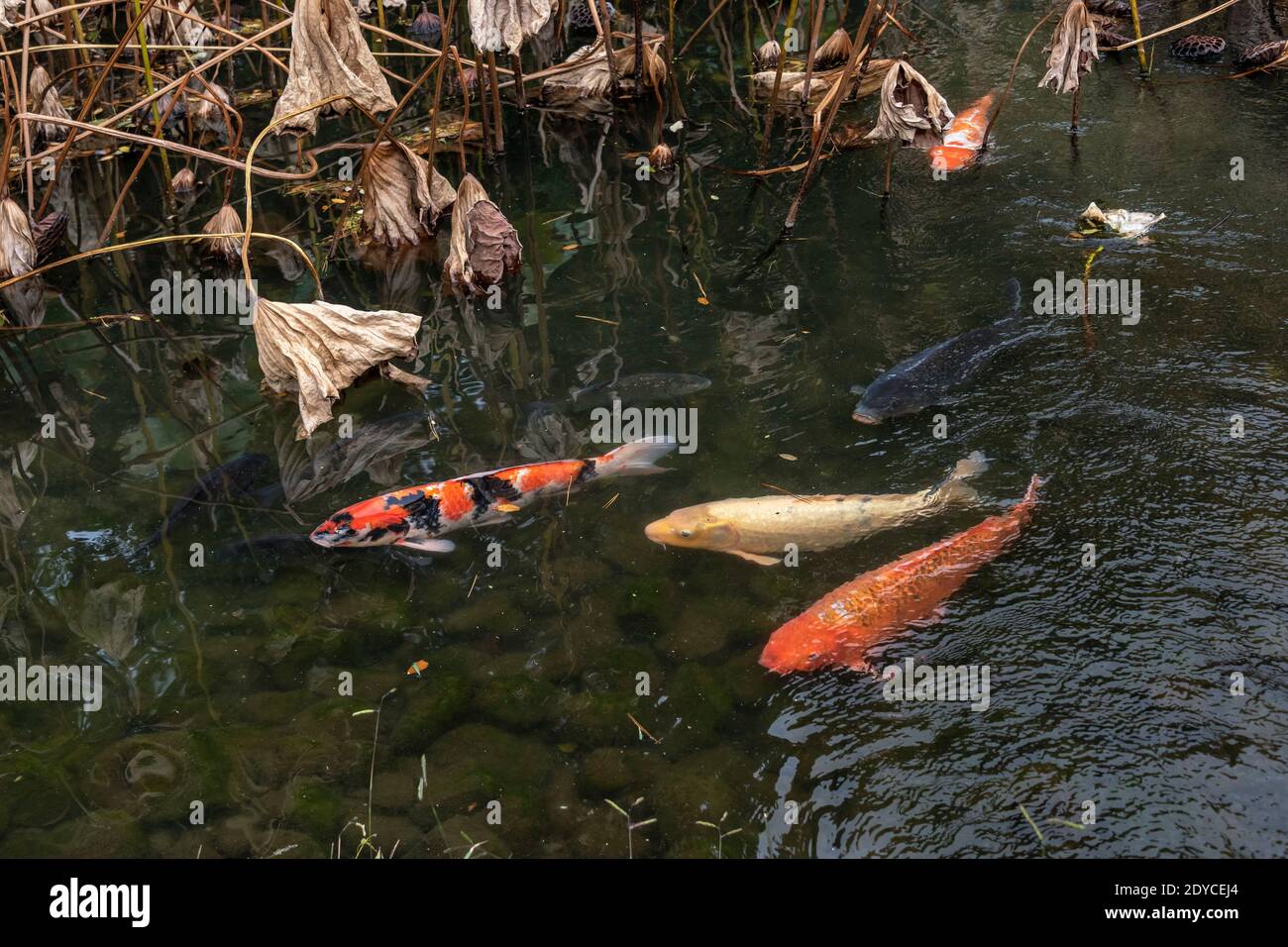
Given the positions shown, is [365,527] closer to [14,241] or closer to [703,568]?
[703,568]

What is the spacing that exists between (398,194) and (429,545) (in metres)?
3.91

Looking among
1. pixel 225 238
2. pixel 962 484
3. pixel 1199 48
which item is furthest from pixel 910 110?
pixel 225 238

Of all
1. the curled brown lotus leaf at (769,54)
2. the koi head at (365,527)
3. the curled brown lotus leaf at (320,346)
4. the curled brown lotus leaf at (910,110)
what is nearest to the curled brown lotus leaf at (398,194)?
the curled brown lotus leaf at (320,346)

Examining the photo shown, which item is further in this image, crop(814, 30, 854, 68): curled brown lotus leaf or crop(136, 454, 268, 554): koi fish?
crop(814, 30, 854, 68): curled brown lotus leaf

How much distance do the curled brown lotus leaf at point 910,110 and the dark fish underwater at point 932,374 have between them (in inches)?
66.7

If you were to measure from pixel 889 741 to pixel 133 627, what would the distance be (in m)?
3.53

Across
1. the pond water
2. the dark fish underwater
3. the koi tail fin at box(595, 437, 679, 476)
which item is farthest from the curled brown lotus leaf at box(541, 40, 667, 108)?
the koi tail fin at box(595, 437, 679, 476)

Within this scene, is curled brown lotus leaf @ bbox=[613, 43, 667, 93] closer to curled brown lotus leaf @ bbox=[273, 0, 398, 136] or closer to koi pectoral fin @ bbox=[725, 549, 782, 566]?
curled brown lotus leaf @ bbox=[273, 0, 398, 136]

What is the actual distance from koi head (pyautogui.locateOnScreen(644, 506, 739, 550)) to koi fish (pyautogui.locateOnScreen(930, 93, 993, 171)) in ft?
15.1

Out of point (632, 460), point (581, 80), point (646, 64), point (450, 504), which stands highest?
point (646, 64)

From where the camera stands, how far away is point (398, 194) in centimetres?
790

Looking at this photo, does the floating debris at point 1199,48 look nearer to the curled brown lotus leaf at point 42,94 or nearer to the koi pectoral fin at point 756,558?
the koi pectoral fin at point 756,558

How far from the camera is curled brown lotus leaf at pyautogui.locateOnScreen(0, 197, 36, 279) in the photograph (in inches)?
293
